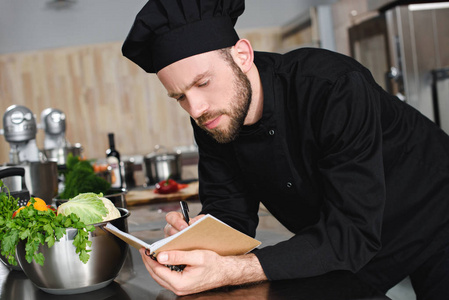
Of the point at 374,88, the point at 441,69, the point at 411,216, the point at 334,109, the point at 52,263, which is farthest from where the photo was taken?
the point at 441,69

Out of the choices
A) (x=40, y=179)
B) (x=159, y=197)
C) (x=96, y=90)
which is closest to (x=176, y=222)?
(x=40, y=179)

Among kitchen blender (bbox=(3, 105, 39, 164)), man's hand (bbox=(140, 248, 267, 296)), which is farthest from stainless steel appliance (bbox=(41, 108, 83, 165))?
man's hand (bbox=(140, 248, 267, 296))

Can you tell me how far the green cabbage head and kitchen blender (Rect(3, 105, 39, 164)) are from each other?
1.50 m

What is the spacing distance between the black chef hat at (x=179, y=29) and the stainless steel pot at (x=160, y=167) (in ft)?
6.49

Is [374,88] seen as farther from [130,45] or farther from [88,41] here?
[88,41]

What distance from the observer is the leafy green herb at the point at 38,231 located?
1.02m

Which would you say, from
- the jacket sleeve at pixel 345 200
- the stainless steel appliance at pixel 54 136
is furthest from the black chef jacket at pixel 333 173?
the stainless steel appliance at pixel 54 136

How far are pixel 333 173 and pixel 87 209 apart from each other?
51 cm

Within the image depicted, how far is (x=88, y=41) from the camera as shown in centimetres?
682

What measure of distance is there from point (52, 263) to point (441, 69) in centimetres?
431

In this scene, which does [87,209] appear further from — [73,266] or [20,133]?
[20,133]

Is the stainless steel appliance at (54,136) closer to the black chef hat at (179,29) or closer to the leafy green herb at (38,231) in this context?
the black chef hat at (179,29)

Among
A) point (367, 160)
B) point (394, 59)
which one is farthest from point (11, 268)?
point (394, 59)

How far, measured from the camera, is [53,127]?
3.27 meters
